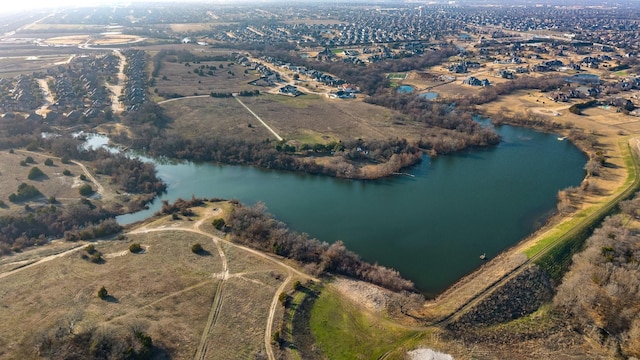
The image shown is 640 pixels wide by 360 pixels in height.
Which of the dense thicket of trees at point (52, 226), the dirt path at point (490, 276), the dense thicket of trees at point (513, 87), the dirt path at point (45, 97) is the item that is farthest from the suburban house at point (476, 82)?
the dirt path at point (45, 97)

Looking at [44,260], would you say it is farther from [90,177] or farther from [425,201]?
[425,201]

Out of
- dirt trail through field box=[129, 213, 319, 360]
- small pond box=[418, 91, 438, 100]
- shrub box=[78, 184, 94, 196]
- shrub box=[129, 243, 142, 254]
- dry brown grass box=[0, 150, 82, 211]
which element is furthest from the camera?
small pond box=[418, 91, 438, 100]

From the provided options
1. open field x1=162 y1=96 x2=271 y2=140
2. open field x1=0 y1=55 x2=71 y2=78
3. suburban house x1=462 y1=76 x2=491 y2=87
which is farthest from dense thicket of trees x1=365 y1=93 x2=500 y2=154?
open field x1=0 y1=55 x2=71 y2=78

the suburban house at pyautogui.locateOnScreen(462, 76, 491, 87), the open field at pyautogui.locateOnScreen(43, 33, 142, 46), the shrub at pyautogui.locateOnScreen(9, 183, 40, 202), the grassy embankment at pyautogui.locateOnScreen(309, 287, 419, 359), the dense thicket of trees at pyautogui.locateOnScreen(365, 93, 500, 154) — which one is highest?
the open field at pyautogui.locateOnScreen(43, 33, 142, 46)

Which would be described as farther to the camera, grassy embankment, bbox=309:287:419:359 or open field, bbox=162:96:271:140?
open field, bbox=162:96:271:140

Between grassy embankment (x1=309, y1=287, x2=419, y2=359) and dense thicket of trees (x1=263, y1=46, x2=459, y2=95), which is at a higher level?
dense thicket of trees (x1=263, y1=46, x2=459, y2=95)

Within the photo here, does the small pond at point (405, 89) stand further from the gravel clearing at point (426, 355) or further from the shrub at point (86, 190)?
→ the gravel clearing at point (426, 355)

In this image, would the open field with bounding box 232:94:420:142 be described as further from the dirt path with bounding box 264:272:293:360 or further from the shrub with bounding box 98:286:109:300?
the shrub with bounding box 98:286:109:300

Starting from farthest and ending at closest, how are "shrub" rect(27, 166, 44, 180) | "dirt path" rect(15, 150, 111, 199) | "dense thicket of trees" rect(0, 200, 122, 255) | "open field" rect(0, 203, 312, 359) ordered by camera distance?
"shrub" rect(27, 166, 44, 180)
"dirt path" rect(15, 150, 111, 199)
"dense thicket of trees" rect(0, 200, 122, 255)
"open field" rect(0, 203, 312, 359)
